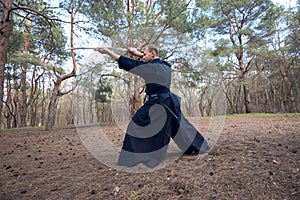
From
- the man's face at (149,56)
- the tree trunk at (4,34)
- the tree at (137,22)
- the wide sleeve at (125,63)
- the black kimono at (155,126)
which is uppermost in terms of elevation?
the tree at (137,22)

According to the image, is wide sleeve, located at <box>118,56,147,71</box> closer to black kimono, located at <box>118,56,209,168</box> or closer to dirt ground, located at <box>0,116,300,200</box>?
black kimono, located at <box>118,56,209,168</box>

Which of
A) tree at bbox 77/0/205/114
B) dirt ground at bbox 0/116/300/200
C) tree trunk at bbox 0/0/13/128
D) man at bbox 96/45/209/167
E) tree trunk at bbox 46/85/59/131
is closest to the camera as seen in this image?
dirt ground at bbox 0/116/300/200

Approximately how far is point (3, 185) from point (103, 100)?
8.42 ft

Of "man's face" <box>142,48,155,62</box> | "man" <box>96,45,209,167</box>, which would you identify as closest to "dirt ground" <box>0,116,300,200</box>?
"man" <box>96,45,209,167</box>

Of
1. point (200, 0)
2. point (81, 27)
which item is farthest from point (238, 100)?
point (81, 27)

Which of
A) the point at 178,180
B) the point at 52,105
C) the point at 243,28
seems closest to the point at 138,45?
the point at 178,180

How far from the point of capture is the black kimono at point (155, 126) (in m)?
2.49

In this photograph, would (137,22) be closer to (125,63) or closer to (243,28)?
(125,63)

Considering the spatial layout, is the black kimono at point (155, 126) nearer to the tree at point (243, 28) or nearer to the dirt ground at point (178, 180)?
the dirt ground at point (178, 180)

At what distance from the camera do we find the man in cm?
248

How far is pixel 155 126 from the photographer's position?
8.80 feet

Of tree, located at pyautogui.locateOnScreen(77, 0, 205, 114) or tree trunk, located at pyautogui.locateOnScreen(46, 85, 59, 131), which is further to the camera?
tree trunk, located at pyautogui.locateOnScreen(46, 85, 59, 131)

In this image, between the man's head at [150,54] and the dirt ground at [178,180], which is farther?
the man's head at [150,54]

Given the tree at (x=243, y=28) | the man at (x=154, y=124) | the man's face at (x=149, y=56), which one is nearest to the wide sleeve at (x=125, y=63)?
the man at (x=154, y=124)
